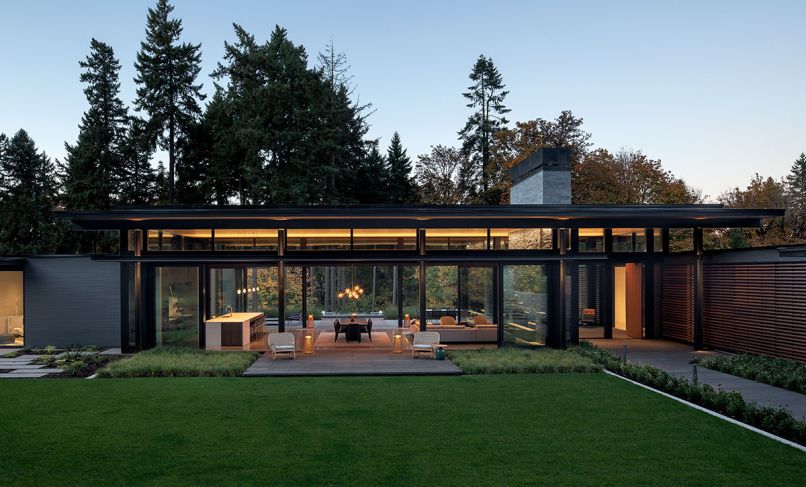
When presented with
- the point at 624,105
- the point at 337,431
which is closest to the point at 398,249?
the point at 337,431

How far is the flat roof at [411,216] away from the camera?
552 inches

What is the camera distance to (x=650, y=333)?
18594 millimetres

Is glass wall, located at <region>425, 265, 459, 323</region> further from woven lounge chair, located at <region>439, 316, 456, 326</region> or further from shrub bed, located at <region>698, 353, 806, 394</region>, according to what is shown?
shrub bed, located at <region>698, 353, 806, 394</region>

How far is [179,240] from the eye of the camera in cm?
1555

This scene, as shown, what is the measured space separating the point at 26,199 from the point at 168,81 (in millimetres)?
17197

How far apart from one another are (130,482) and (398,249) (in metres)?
10.4

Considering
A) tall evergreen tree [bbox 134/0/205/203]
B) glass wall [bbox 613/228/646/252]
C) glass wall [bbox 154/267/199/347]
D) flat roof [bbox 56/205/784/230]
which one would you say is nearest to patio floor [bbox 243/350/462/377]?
glass wall [bbox 154/267/199/347]

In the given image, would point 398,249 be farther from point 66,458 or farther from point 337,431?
point 66,458

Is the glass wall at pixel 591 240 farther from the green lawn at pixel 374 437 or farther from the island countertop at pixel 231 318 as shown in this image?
the island countertop at pixel 231 318

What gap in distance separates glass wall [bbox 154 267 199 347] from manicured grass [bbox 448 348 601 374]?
7872 millimetres

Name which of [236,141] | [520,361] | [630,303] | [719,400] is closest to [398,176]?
[236,141]

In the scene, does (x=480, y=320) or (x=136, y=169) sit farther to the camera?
(x=136, y=169)

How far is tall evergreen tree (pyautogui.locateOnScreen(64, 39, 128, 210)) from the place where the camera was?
3203cm

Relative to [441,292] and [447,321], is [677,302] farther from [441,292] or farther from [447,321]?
[441,292]
